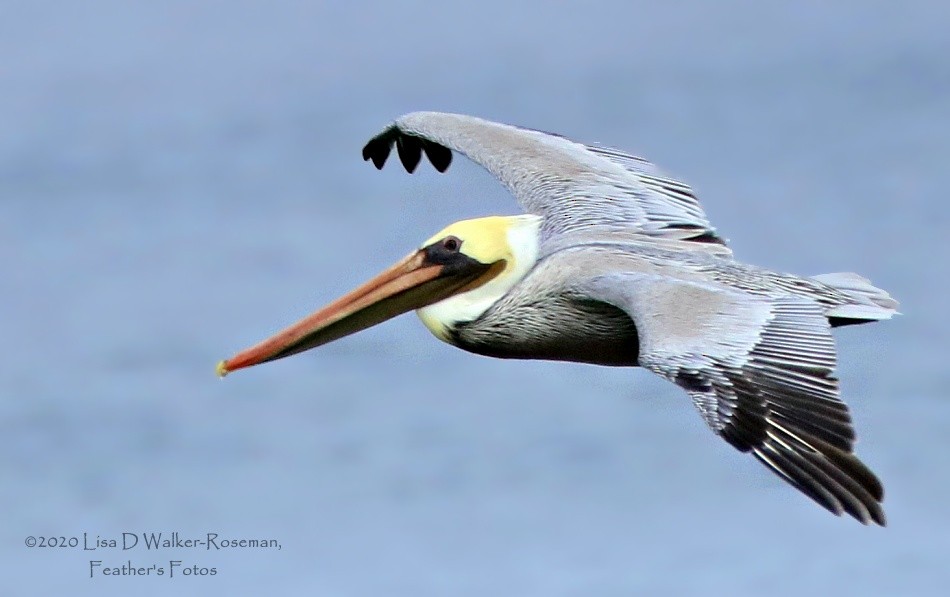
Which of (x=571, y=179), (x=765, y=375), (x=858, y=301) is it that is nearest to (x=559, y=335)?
(x=571, y=179)

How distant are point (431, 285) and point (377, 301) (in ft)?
0.97

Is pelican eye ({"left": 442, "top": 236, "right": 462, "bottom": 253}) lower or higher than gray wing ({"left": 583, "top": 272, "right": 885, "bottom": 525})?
higher

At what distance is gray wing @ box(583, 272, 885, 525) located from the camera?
7.89m

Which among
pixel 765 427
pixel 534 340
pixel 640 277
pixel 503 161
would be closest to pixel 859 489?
pixel 765 427

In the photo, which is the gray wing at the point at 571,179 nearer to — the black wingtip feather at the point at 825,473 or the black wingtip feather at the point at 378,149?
the black wingtip feather at the point at 378,149

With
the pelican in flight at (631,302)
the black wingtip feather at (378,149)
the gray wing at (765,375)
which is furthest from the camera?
the black wingtip feather at (378,149)

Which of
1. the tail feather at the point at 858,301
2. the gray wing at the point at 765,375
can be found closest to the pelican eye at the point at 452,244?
the gray wing at the point at 765,375

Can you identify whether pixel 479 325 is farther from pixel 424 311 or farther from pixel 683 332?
pixel 683 332

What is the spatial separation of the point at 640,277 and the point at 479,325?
115cm

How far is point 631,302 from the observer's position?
356 inches

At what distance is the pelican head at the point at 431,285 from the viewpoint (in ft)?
33.8

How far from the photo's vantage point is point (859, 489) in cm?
779

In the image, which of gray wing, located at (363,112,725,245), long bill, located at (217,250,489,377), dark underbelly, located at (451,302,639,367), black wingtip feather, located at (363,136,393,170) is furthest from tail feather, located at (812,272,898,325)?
black wingtip feather, located at (363,136,393,170)

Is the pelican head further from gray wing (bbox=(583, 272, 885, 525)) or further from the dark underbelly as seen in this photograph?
gray wing (bbox=(583, 272, 885, 525))
